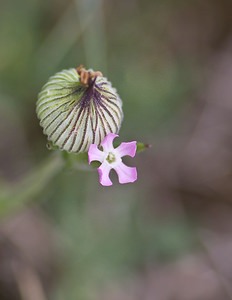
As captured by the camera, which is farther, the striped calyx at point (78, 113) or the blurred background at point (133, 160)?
the blurred background at point (133, 160)

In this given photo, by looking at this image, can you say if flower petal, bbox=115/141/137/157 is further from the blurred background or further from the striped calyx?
the blurred background

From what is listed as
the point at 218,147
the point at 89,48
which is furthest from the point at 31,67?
the point at 218,147

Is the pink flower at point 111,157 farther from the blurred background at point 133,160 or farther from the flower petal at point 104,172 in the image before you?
the blurred background at point 133,160

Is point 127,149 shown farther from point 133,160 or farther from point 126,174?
point 133,160

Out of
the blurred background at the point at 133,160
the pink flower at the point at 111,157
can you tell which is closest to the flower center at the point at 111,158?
the pink flower at the point at 111,157

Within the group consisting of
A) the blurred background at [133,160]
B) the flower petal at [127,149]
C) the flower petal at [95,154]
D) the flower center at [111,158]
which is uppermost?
the blurred background at [133,160]

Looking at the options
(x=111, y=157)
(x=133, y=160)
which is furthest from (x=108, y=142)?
(x=133, y=160)
